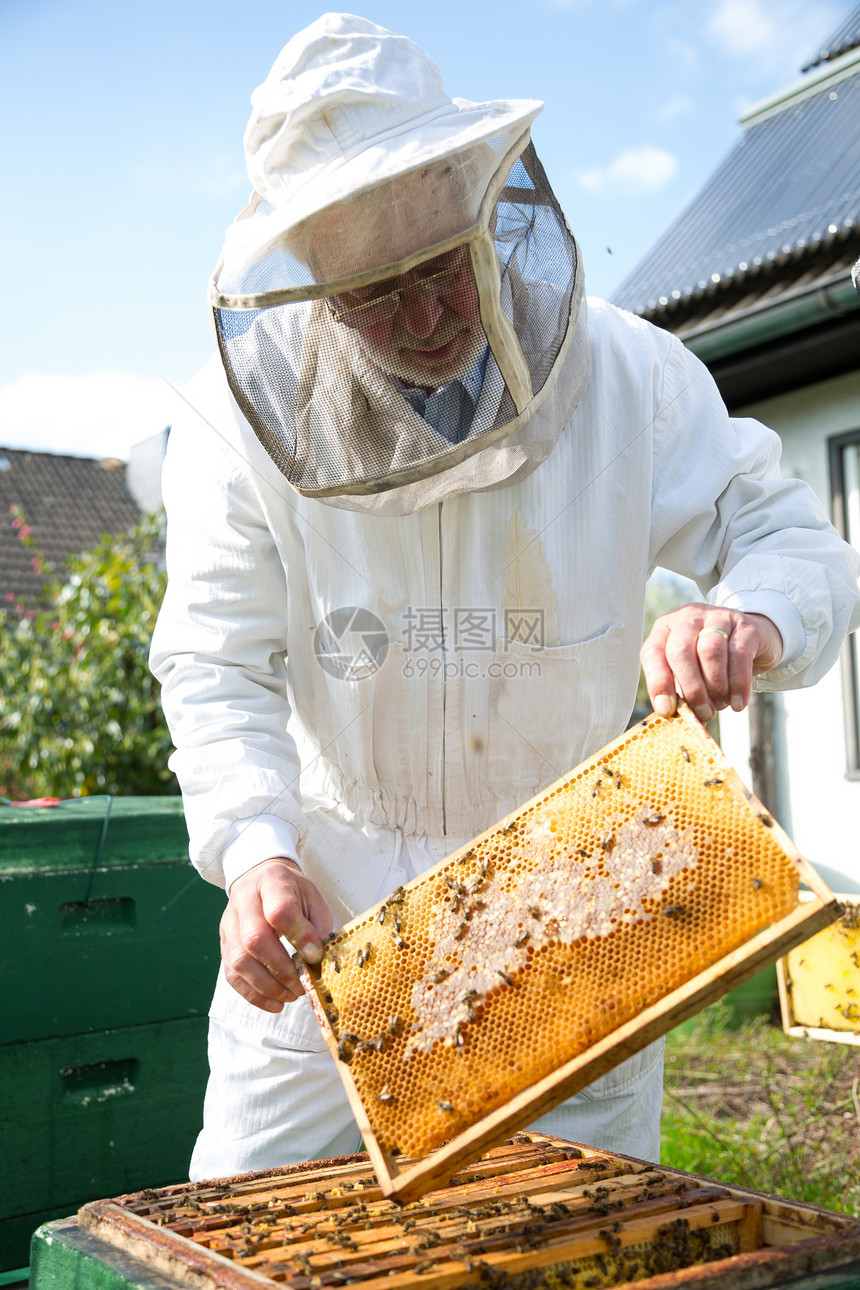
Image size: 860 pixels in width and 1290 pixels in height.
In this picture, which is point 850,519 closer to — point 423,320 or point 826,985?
point 826,985

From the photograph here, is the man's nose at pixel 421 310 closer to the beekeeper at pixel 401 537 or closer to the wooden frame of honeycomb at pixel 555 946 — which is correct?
the beekeeper at pixel 401 537

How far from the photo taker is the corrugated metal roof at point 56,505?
667 inches

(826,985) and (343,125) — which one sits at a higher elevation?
(343,125)

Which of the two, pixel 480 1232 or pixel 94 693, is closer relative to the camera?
pixel 480 1232

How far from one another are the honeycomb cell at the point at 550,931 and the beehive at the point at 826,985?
3.70 ft

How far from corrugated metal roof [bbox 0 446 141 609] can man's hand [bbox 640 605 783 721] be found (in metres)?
16.2

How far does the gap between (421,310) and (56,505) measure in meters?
18.0

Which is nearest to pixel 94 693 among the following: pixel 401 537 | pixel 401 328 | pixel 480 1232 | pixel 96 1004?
pixel 96 1004

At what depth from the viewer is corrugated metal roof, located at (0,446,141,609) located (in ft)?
55.6

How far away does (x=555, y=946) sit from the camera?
55.3 inches

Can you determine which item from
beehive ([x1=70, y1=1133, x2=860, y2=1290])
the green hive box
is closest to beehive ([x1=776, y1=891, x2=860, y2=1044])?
beehive ([x1=70, y1=1133, x2=860, y2=1290])

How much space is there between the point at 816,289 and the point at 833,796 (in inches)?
97.7

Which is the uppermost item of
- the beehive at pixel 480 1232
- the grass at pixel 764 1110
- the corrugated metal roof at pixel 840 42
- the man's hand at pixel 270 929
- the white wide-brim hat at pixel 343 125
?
the corrugated metal roof at pixel 840 42

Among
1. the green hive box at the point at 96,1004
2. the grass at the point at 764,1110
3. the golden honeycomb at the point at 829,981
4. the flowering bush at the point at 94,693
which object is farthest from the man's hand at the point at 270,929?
the flowering bush at the point at 94,693
